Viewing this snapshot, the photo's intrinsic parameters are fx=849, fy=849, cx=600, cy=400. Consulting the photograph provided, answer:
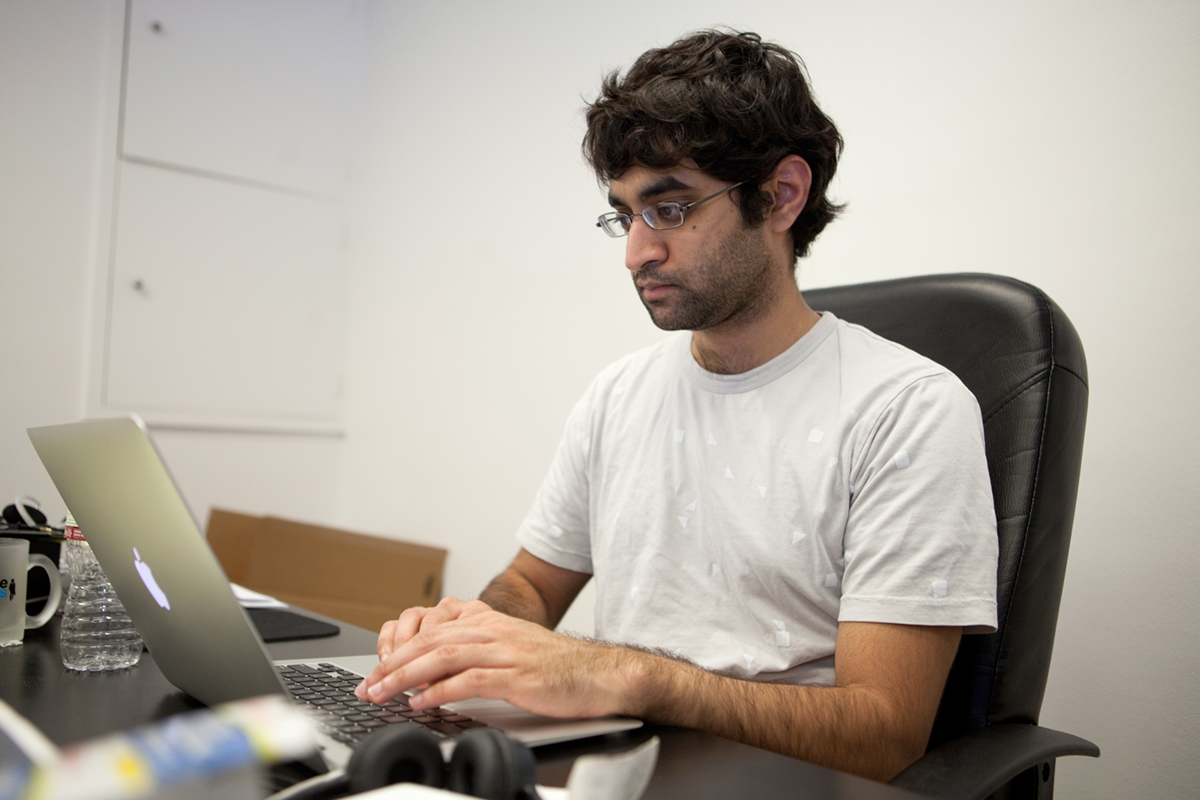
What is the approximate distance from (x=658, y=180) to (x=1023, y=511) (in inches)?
23.5

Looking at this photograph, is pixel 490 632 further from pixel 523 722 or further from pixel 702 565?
pixel 702 565

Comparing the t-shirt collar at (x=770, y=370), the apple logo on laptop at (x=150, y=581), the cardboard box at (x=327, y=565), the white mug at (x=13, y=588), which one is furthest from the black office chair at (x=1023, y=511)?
the cardboard box at (x=327, y=565)

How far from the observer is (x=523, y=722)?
0.63 meters

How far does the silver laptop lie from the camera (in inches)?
19.4

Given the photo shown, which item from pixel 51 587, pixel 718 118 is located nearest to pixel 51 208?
pixel 51 587

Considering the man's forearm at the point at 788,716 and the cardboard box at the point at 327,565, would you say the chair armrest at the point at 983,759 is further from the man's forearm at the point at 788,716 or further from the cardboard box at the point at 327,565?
the cardboard box at the point at 327,565

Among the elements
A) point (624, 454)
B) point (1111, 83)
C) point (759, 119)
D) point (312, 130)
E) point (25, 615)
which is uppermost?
point (312, 130)

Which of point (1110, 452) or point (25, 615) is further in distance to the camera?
point (1110, 452)

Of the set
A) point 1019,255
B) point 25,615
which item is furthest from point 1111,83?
point 25,615

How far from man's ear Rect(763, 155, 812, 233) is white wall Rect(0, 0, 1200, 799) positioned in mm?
387

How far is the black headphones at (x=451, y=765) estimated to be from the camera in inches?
16.4

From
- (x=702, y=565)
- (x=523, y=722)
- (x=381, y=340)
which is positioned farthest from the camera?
(x=381, y=340)

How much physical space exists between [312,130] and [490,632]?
8.55 ft

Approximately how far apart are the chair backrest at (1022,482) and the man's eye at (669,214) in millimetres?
394
